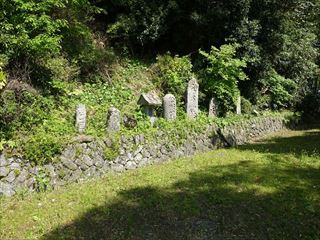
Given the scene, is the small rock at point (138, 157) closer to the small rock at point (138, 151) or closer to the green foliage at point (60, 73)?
the small rock at point (138, 151)

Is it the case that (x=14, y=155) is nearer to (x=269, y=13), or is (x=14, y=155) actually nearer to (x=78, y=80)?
(x=78, y=80)

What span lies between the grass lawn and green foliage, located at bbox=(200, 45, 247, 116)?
16.3 feet

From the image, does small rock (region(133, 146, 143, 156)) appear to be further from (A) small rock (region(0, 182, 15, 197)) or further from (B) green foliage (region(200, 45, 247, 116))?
(B) green foliage (region(200, 45, 247, 116))

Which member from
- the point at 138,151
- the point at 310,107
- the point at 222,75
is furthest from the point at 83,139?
the point at 310,107

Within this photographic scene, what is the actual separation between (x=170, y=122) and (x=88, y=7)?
596cm

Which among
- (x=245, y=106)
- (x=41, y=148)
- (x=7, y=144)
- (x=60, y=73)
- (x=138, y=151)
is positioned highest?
(x=60, y=73)

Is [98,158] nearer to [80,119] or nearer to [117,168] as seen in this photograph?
[117,168]

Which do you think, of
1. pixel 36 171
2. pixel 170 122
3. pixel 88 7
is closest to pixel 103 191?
pixel 36 171

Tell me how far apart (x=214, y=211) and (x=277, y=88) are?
45.0 ft

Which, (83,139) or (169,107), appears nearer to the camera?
(83,139)

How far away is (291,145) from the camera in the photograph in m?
15.7

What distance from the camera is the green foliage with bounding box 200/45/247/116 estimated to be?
623 inches

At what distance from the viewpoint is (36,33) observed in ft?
38.2

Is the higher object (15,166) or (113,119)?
(113,119)
